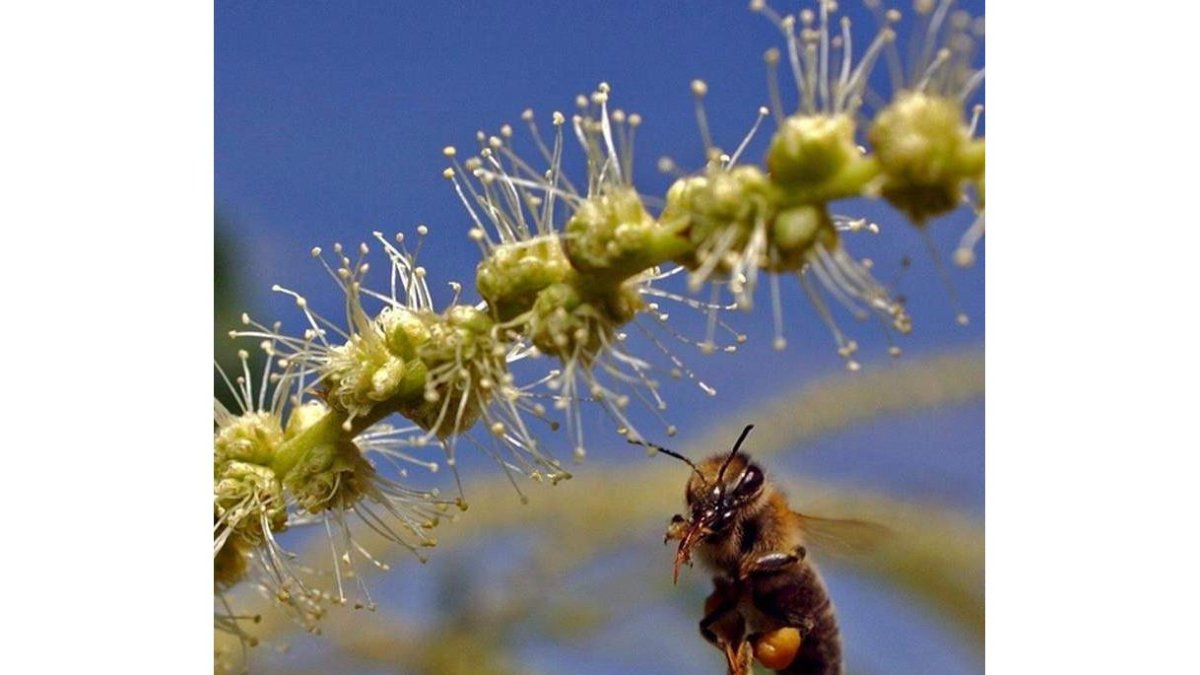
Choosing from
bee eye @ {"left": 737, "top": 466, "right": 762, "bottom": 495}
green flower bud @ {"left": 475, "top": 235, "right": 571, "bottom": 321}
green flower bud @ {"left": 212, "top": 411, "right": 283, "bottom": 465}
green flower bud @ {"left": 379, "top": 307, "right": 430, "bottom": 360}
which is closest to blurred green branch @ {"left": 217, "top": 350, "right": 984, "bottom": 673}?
bee eye @ {"left": 737, "top": 466, "right": 762, "bottom": 495}

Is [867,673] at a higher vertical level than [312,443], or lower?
lower

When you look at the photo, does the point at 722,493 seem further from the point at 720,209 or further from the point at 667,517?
the point at 667,517

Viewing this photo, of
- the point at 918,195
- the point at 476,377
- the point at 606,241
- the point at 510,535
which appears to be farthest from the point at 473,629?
the point at 918,195

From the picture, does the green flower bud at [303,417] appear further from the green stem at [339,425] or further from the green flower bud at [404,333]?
the green flower bud at [404,333]

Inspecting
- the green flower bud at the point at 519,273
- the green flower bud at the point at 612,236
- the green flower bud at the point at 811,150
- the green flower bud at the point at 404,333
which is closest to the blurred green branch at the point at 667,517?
the green flower bud at the point at 404,333

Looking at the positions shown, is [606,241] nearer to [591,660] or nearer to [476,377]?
[476,377]

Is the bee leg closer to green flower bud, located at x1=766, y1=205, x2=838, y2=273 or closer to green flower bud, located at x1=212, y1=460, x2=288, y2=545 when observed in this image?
green flower bud, located at x1=212, y1=460, x2=288, y2=545
